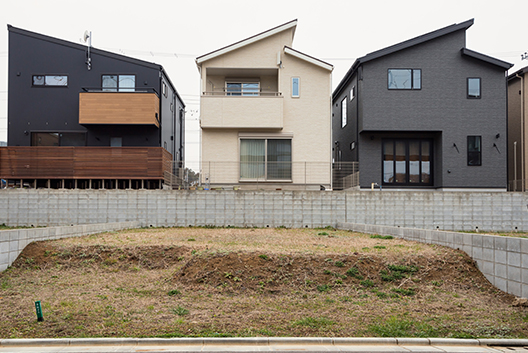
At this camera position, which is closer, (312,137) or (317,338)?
(317,338)

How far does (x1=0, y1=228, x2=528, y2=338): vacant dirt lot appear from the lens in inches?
202

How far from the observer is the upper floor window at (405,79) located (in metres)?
17.1

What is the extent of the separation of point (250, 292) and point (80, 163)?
12511 millimetres

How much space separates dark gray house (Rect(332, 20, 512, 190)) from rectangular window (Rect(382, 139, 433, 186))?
1.6 inches

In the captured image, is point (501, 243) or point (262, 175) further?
point (262, 175)

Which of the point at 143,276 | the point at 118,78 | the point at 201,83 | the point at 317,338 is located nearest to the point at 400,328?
the point at 317,338

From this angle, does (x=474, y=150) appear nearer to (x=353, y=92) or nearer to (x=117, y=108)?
(x=353, y=92)

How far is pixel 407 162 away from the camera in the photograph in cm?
1730

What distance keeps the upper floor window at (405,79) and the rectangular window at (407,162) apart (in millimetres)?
2282

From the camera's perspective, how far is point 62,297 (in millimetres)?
6199

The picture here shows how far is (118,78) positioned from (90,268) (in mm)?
12679

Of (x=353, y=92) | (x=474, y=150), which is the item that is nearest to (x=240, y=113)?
(x=353, y=92)

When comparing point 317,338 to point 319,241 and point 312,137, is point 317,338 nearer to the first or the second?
point 319,241

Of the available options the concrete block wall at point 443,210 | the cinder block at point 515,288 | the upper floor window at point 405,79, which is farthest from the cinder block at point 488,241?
the upper floor window at point 405,79
